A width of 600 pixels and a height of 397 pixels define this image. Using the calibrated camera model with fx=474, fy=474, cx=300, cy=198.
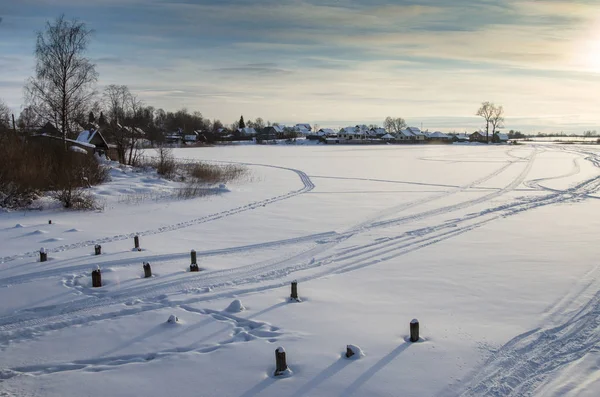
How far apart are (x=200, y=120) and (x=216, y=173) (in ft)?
415

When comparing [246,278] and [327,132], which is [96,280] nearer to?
[246,278]

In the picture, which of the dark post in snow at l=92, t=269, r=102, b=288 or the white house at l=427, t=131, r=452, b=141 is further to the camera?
the white house at l=427, t=131, r=452, b=141

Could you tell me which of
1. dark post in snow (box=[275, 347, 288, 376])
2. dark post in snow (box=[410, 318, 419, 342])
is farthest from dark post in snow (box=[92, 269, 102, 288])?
dark post in snow (box=[410, 318, 419, 342])

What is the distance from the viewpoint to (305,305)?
7832 mm

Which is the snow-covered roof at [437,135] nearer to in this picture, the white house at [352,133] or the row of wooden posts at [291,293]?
the white house at [352,133]

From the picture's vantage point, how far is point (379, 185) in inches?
1015

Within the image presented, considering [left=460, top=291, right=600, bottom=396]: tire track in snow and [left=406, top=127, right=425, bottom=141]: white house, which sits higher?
[left=406, top=127, right=425, bottom=141]: white house

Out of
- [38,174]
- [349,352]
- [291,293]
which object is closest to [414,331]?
[349,352]

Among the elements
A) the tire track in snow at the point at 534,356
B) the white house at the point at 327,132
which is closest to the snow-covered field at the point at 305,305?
the tire track in snow at the point at 534,356

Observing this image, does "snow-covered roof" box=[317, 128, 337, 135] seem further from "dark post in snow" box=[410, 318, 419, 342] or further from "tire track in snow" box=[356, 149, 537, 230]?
"dark post in snow" box=[410, 318, 419, 342]

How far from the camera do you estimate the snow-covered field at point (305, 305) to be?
18.0 ft

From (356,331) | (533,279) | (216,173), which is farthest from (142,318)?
(216,173)

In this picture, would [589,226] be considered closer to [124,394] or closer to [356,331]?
[356,331]

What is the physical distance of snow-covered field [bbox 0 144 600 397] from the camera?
5.47m
